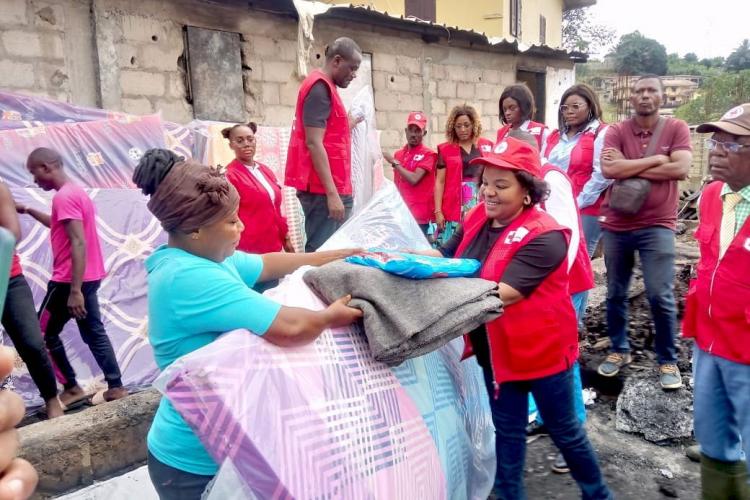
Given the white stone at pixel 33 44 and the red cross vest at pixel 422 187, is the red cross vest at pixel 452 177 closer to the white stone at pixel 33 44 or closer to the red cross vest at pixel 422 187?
the red cross vest at pixel 422 187

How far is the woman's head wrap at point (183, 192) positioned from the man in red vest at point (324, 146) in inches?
76.9

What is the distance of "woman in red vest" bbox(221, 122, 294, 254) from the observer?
A: 3.68 m

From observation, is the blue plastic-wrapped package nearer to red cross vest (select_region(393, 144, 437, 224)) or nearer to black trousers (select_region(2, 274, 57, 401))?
black trousers (select_region(2, 274, 57, 401))

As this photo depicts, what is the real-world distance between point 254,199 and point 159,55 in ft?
10.5

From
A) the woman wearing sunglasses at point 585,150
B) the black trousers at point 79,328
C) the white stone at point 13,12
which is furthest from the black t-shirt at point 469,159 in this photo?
the white stone at point 13,12

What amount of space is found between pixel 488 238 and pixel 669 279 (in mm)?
1658

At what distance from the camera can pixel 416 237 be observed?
287cm

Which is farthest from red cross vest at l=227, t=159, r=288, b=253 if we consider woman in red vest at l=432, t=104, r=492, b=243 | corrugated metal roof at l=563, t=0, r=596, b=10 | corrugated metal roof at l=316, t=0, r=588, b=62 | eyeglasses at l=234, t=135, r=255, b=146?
corrugated metal roof at l=563, t=0, r=596, b=10

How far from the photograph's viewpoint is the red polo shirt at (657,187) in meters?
3.53

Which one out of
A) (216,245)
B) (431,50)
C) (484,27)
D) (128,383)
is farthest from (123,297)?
(484,27)

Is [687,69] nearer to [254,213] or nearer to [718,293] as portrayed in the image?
[254,213]

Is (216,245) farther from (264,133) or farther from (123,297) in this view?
(264,133)

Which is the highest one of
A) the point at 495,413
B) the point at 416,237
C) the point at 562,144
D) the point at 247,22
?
the point at 247,22

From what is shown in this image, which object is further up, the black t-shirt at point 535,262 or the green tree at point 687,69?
the green tree at point 687,69
